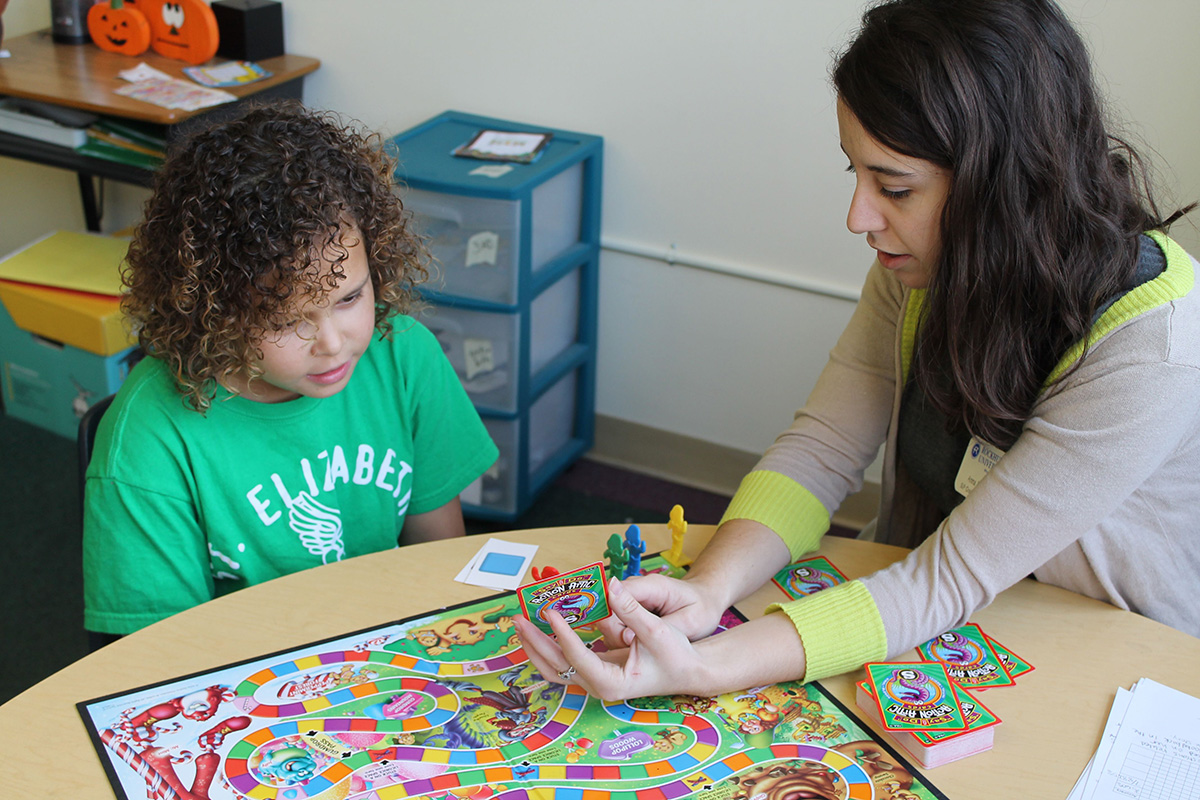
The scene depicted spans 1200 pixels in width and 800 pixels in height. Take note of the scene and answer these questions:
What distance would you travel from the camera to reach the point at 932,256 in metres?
1.16

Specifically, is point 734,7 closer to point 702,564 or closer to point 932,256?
point 932,256

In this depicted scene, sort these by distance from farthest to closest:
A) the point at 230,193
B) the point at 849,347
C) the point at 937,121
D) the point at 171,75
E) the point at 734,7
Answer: the point at 171,75 → the point at 734,7 → the point at 849,347 → the point at 230,193 → the point at 937,121

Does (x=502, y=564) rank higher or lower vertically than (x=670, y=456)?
higher

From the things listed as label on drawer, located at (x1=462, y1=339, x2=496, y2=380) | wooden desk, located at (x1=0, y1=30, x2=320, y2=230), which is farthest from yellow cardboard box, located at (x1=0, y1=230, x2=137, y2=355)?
label on drawer, located at (x1=462, y1=339, x2=496, y2=380)

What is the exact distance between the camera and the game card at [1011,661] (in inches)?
43.5

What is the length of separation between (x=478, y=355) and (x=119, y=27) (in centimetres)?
138

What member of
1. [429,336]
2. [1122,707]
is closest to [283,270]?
[429,336]

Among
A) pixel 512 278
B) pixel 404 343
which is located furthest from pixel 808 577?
pixel 512 278

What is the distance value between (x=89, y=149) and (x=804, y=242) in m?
1.77

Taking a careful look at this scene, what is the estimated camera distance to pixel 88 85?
8.20ft

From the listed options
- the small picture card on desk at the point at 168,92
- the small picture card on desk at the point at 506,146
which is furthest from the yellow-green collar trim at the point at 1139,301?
the small picture card on desk at the point at 168,92

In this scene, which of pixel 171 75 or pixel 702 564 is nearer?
pixel 702 564

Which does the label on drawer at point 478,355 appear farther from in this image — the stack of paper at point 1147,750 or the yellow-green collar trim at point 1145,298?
the stack of paper at point 1147,750

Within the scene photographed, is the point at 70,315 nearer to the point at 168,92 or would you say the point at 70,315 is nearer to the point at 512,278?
the point at 168,92
